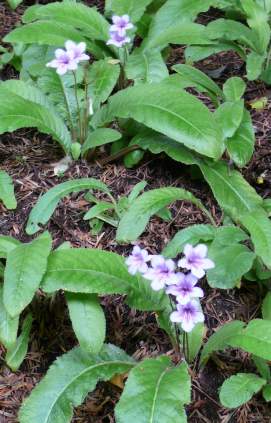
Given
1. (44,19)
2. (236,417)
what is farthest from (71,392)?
(44,19)

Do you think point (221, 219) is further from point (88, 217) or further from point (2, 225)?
→ point (2, 225)

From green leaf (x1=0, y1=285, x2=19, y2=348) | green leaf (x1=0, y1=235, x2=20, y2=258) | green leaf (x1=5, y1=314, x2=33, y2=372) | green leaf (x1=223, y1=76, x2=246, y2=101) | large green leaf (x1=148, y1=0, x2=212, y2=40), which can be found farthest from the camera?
large green leaf (x1=148, y1=0, x2=212, y2=40)

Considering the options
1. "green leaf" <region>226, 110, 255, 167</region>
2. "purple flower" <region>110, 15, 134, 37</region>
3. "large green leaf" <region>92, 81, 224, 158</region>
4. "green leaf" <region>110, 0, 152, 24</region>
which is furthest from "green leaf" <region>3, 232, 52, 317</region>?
"green leaf" <region>110, 0, 152, 24</region>

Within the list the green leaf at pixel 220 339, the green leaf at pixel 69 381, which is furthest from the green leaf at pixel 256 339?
the green leaf at pixel 69 381

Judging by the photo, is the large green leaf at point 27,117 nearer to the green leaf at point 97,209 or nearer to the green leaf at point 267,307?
the green leaf at point 97,209

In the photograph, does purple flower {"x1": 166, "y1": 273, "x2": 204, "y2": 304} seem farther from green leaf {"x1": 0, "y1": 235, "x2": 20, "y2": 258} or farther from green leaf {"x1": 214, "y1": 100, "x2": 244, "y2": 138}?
green leaf {"x1": 214, "y1": 100, "x2": 244, "y2": 138}
